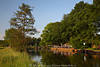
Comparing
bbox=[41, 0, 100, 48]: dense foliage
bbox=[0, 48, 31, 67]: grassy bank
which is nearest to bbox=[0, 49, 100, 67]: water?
bbox=[0, 48, 31, 67]: grassy bank

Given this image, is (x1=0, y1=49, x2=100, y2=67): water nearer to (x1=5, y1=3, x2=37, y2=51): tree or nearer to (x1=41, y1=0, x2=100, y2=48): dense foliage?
(x1=5, y1=3, x2=37, y2=51): tree

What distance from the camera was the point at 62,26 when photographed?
66938 millimetres

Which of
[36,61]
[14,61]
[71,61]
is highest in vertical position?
[14,61]

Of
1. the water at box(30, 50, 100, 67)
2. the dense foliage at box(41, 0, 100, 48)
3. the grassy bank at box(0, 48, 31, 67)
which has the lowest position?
the water at box(30, 50, 100, 67)

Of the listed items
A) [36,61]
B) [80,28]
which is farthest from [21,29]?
[80,28]

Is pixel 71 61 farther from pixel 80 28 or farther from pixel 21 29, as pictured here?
pixel 80 28

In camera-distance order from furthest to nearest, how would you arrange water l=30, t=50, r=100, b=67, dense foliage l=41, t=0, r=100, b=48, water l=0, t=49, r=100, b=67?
dense foliage l=41, t=0, r=100, b=48 → water l=30, t=50, r=100, b=67 → water l=0, t=49, r=100, b=67

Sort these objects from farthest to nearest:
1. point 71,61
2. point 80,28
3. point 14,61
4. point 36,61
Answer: point 80,28, point 71,61, point 36,61, point 14,61

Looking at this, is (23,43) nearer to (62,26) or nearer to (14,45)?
(14,45)

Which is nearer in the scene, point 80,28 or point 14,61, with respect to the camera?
point 14,61

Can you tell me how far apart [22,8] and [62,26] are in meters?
35.8

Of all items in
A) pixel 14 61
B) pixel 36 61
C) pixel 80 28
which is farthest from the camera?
pixel 80 28

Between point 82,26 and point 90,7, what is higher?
point 90,7

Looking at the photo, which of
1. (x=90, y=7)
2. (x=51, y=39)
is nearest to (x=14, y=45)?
(x=90, y=7)
